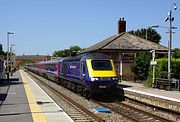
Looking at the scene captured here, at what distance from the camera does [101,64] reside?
19797 millimetres

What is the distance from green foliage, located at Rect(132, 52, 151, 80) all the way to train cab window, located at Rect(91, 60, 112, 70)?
1504 cm

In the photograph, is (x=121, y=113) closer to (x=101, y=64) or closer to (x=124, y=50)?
(x=101, y=64)

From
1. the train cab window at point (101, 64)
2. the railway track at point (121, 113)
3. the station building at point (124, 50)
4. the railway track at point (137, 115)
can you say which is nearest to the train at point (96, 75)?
the train cab window at point (101, 64)

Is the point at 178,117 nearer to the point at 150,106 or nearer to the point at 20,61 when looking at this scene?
the point at 150,106

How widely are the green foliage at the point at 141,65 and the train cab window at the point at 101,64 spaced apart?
15.0 m

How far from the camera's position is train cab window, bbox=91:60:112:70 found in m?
19.5

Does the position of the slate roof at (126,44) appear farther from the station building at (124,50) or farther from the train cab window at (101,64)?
the train cab window at (101,64)

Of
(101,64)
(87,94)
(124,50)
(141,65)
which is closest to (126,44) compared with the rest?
(124,50)

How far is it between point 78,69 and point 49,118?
31.9 feet

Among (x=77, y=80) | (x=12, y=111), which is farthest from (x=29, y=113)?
(x=77, y=80)

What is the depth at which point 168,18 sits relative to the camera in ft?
76.9

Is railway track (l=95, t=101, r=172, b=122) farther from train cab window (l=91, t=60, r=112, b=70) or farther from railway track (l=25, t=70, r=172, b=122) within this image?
train cab window (l=91, t=60, r=112, b=70)

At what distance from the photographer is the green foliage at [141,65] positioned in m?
34.6

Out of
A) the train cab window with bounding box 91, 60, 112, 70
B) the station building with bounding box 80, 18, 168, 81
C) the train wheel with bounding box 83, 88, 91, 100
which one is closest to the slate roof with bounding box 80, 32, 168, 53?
the station building with bounding box 80, 18, 168, 81
